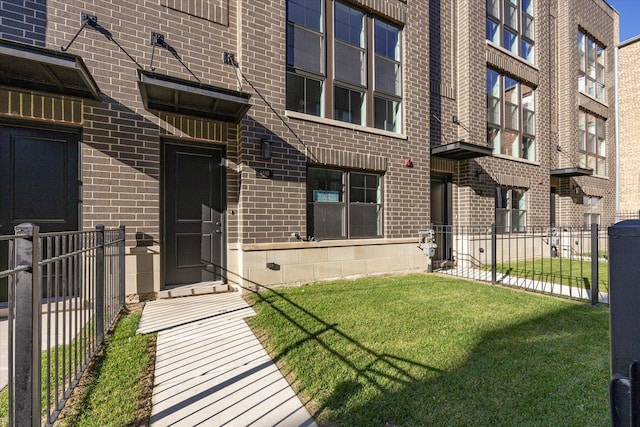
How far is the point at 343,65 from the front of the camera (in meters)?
6.94

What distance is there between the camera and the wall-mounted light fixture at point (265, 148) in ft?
18.8

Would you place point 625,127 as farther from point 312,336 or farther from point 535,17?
point 312,336

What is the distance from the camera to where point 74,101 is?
4598mm

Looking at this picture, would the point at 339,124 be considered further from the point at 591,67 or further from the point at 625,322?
the point at 591,67

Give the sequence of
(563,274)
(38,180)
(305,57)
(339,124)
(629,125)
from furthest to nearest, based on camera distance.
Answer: (629,125) → (563,274) → (339,124) → (305,57) → (38,180)

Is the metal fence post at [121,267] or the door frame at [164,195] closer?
the metal fence post at [121,267]

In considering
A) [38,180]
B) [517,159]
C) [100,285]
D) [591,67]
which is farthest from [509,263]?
[591,67]

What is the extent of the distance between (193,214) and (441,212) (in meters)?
6.83

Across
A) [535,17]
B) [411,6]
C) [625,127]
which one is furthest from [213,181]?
[625,127]

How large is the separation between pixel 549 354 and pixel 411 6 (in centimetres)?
812

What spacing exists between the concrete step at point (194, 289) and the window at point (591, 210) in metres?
14.3

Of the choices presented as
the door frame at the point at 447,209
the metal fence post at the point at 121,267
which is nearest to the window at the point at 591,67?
the door frame at the point at 447,209

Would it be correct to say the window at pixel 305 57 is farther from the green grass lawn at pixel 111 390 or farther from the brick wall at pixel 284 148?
the green grass lawn at pixel 111 390

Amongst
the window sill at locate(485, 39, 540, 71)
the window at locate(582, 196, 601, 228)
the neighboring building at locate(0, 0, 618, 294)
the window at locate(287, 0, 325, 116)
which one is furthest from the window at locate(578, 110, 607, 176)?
the window at locate(287, 0, 325, 116)
